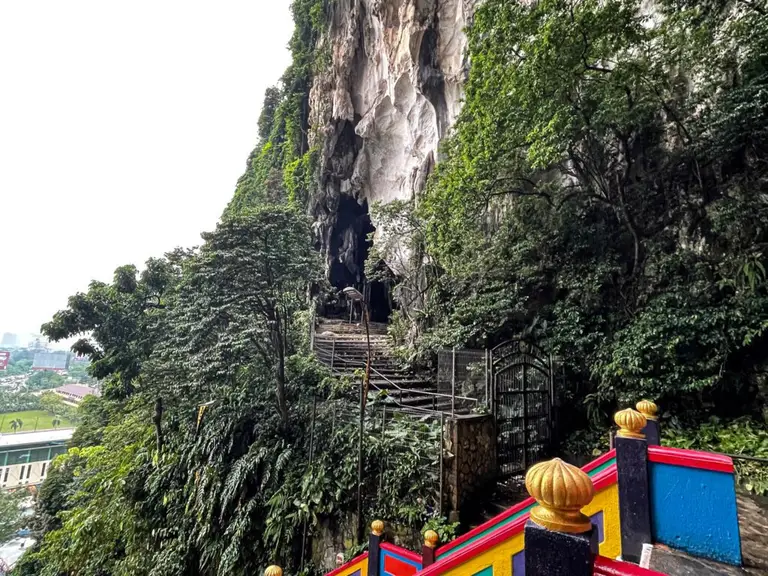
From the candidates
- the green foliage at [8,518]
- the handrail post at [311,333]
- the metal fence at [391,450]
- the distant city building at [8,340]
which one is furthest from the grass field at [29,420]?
the distant city building at [8,340]

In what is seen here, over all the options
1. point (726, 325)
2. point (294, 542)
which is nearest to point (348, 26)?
point (726, 325)

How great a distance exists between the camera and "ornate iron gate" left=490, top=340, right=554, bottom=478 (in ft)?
16.9

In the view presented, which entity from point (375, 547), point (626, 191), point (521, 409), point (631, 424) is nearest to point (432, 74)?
point (626, 191)

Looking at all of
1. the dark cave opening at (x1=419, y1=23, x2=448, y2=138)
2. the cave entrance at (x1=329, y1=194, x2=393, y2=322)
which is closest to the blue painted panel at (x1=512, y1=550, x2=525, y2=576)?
the dark cave opening at (x1=419, y1=23, x2=448, y2=138)

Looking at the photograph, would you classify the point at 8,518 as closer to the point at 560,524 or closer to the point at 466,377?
the point at 466,377

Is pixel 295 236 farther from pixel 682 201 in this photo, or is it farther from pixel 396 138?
pixel 396 138

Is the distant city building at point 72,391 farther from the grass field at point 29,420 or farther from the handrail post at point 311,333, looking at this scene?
the handrail post at point 311,333

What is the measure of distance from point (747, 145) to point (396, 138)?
36.4 feet

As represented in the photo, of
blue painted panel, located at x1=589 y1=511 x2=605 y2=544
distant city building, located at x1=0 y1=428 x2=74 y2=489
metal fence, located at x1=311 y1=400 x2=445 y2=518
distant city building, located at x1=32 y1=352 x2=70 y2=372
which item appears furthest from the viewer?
distant city building, located at x1=32 y1=352 x2=70 y2=372

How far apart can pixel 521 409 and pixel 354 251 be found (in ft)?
48.9

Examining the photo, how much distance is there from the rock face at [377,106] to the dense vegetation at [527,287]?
3621 millimetres

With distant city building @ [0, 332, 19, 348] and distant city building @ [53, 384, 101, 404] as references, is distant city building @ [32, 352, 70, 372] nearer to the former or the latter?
distant city building @ [53, 384, 101, 404]

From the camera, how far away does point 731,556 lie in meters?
1.95

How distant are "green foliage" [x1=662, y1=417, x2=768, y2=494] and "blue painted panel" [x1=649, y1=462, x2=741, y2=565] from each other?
115 inches
